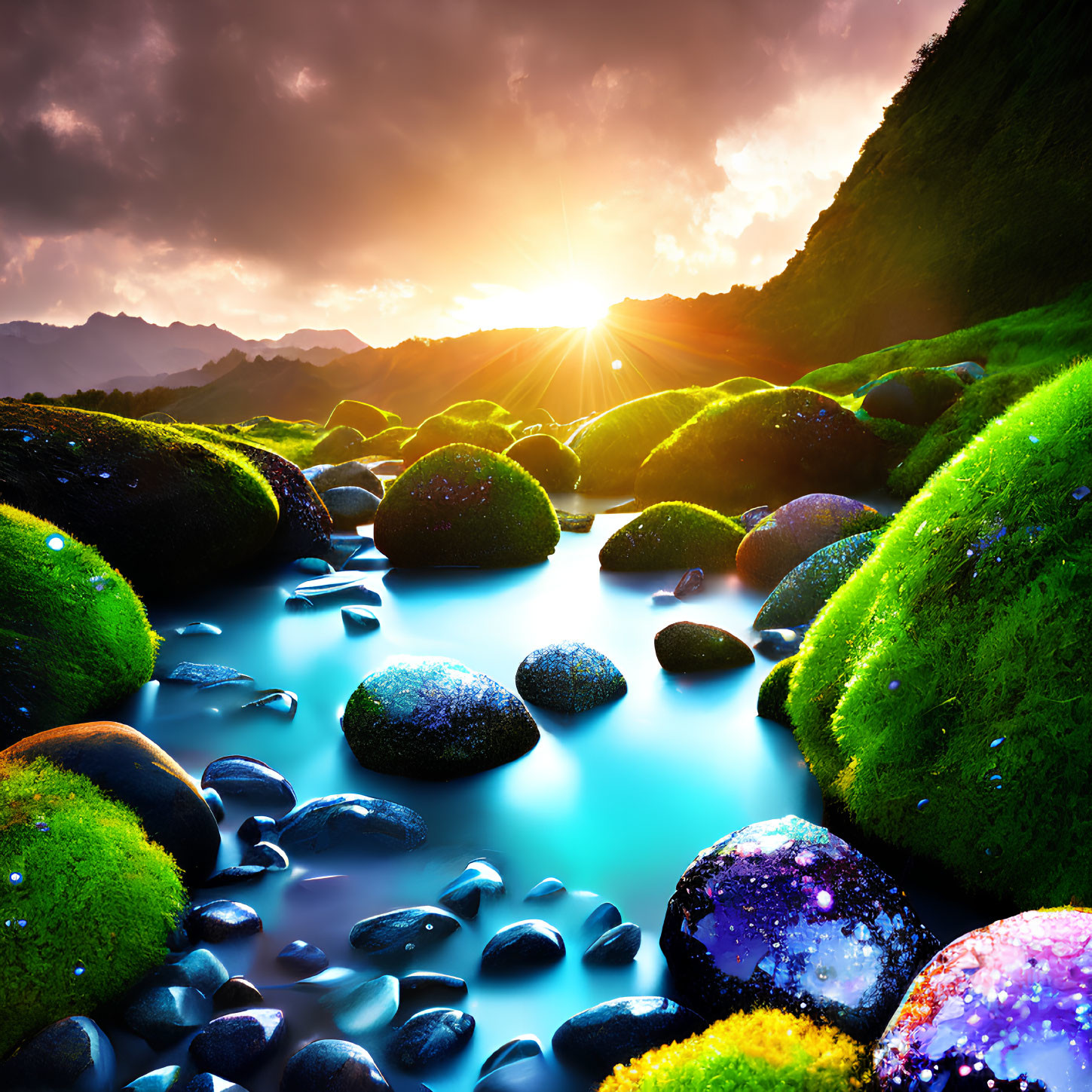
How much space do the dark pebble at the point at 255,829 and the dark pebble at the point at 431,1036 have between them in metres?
1.13

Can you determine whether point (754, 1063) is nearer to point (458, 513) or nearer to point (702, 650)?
point (702, 650)

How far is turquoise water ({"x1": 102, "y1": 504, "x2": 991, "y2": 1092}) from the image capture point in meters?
2.04

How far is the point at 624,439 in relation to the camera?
12.8 metres

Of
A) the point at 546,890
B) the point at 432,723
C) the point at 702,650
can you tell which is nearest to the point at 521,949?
the point at 546,890

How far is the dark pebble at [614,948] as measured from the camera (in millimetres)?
2090

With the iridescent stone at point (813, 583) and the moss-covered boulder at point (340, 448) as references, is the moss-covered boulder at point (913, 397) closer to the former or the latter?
the iridescent stone at point (813, 583)

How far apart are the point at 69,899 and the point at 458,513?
5.23 meters

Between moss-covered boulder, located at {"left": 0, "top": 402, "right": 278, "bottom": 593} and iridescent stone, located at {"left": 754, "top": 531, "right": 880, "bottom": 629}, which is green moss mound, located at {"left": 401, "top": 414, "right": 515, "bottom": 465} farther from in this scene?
iridescent stone, located at {"left": 754, "top": 531, "right": 880, "bottom": 629}

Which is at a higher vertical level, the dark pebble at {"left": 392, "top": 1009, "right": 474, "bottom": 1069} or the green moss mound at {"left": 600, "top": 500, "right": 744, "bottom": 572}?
the green moss mound at {"left": 600, "top": 500, "right": 744, "bottom": 572}

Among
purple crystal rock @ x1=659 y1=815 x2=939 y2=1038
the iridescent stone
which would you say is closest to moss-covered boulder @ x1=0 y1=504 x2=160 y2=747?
purple crystal rock @ x1=659 y1=815 x2=939 y2=1038

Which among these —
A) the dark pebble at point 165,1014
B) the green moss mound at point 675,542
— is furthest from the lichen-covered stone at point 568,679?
the green moss mound at point 675,542

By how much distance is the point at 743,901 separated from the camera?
6.07 ft

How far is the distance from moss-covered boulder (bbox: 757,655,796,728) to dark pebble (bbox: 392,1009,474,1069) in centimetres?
228

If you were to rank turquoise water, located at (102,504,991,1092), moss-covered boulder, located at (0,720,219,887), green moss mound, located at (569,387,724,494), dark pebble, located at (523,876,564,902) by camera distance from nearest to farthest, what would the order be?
turquoise water, located at (102,504,991,1092)
moss-covered boulder, located at (0,720,219,887)
dark pebble, located at (523,876,564,902)
green moss mound, located at (569,387,724,494)
